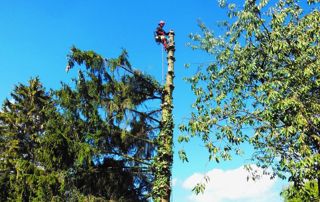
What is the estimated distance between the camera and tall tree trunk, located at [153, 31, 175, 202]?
1321cm

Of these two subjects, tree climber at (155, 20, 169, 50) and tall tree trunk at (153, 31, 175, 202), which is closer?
tall tree trunk at (153, 31, 175, 202)

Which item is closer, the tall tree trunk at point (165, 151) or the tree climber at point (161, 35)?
the tall tree trunk at point (165, 151)

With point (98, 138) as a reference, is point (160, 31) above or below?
above

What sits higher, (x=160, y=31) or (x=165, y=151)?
(x=160, y=31)

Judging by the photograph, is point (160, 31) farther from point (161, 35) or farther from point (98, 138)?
point (98, 138)

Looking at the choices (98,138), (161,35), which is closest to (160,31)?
(161,35)

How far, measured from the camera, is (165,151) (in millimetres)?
13531

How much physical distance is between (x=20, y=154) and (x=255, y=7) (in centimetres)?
1595

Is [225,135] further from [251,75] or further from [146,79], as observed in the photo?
[146,79]

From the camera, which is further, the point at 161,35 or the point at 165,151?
the point at 161,35

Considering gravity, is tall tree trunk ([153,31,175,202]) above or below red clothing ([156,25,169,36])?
below

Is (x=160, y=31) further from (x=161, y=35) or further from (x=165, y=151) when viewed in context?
(x=165, y=151)

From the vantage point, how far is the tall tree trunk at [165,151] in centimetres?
1321

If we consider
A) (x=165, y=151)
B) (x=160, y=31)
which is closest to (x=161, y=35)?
(x=160, y=31)
